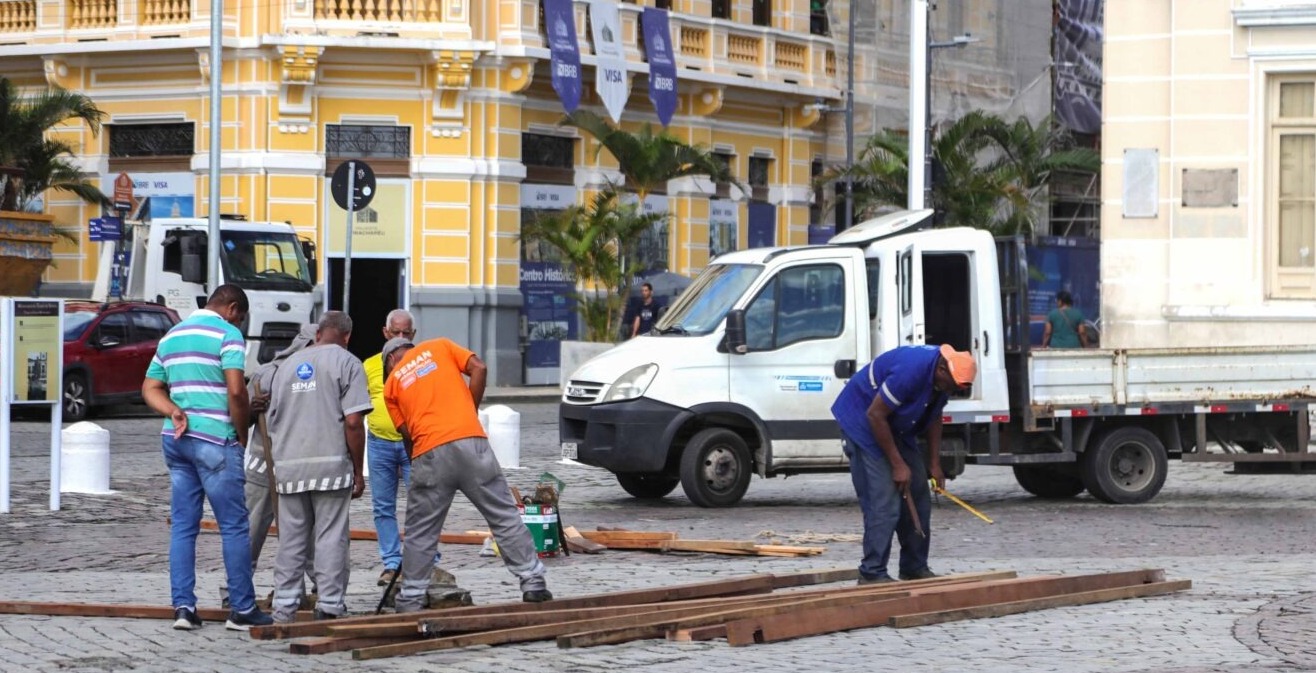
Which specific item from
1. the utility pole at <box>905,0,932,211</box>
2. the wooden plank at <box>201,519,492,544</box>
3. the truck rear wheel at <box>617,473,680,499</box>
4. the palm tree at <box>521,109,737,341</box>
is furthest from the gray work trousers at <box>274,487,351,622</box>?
the palm tree at <box>521,109,737,341</box>

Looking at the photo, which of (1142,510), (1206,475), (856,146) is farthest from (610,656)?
(856,146)

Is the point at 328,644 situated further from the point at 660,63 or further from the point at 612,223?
the point at 660,63

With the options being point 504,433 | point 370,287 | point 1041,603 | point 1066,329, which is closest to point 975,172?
point 370,287

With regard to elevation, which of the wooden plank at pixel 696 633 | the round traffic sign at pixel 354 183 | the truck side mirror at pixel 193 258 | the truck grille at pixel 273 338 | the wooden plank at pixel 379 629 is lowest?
the wooden plank at pixel 696 633

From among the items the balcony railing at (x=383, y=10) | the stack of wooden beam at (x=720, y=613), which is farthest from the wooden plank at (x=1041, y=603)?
the balcony railing at (x=383, y=10)

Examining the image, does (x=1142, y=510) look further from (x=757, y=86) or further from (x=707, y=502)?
(x=757, y=86)

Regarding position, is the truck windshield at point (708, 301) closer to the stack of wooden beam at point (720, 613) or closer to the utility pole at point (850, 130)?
the stack of wooden beam at point (720, 613)

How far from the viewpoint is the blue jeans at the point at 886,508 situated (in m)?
12.0

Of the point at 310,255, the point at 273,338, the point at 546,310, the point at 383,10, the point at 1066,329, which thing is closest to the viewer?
the point at 1066,329

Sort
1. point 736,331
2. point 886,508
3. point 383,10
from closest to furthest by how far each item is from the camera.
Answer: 1. point 886,508
2. point 736,331
3. point 383,10

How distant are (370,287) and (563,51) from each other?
5.01 m

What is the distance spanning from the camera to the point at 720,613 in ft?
34.7

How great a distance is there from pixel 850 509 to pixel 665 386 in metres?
1.96

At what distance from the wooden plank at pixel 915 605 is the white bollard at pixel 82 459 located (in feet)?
29.9
